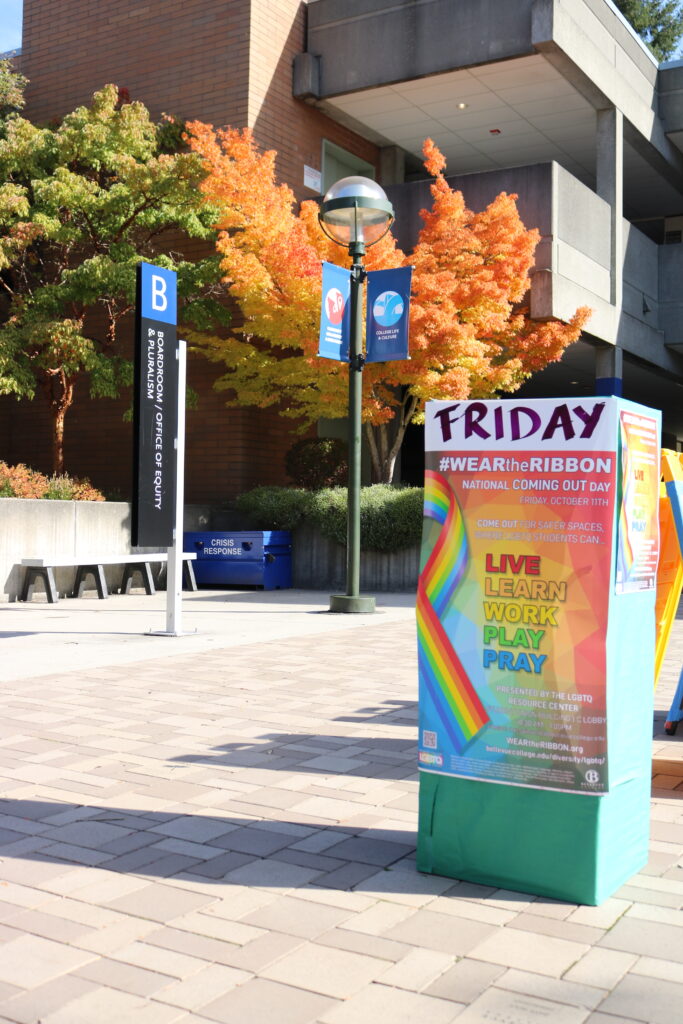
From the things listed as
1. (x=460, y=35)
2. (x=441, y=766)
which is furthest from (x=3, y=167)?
(x=441, y=766)

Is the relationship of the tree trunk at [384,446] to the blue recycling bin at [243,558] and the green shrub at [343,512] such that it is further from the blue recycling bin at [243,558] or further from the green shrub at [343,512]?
the blue recycling bin at [243,558]

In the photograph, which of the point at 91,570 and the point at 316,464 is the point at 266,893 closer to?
the point at 91,570

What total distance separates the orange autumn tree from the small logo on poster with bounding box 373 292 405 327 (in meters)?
2.86

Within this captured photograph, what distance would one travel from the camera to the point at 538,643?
3340 millimetres

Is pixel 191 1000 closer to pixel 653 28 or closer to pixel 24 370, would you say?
pixel 24 370

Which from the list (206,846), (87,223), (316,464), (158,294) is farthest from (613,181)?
(206,846)

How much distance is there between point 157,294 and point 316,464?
1004 centimetres

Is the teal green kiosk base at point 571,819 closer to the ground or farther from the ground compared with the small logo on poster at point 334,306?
closer to the ground

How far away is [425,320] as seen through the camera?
1484cm

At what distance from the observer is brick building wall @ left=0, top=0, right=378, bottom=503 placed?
18.8 meters

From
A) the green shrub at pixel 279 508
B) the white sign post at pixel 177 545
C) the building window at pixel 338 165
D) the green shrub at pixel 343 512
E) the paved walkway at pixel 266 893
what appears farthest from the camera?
the building window at pixel 338 165

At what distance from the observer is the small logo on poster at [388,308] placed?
11.8 meters

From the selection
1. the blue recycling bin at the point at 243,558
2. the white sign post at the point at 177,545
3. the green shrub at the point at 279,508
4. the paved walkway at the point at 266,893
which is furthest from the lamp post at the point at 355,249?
the paved walkway at the point at 266,893

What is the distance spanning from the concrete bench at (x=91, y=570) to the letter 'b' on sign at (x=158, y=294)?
3503mm
